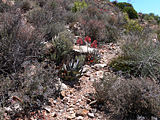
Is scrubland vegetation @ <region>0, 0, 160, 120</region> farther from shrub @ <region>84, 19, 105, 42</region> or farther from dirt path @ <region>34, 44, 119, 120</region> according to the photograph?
shrub @ <region>84, 19, 105, 42</region>

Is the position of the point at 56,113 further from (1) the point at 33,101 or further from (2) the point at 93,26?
(2) the point at 93,26

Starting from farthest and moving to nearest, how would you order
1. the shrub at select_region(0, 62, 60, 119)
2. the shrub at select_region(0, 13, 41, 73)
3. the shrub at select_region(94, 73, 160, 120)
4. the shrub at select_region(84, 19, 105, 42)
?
the shrub at select_region(84, 19, 105, 42)
the shrub at select_region(0, 13, 41, 73)
the shrub at select_region(0, 62, 60, 119)
the shrub at select_region(94, 73, 160, 120)

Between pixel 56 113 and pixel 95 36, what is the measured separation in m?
4.67

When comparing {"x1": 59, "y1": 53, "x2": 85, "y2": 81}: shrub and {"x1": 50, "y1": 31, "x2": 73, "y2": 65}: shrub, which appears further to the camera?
{"x1": 50, "y1": 31, "x2": 73, "y2": 65}: shrub

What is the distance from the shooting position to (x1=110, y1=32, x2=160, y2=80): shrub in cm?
439

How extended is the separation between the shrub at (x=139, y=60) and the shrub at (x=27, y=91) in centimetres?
221

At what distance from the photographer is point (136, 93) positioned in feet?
9.38

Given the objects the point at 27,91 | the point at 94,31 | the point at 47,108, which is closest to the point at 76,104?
the point at 47,108

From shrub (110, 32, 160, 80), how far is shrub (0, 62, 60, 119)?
2209 millimetres

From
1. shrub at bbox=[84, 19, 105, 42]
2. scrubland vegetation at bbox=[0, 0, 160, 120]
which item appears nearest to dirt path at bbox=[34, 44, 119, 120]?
scrubland vegetation at bbox=[0, 0, 160, 120]

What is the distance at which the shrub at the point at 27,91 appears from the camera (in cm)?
284

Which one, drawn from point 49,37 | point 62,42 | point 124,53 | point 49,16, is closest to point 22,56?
point 62,42

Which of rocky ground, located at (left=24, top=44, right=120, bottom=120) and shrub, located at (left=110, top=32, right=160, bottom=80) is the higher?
shrub, located at (left=110, top=32, right=160, bottom=80)

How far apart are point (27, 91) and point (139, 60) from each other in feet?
10.5
